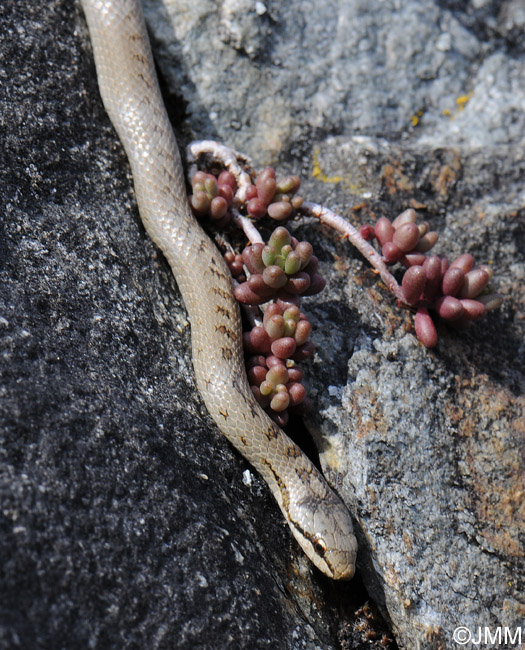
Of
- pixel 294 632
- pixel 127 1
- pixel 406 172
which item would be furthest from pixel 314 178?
pixel 294 632

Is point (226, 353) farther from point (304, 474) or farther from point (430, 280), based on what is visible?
point (430, 280)

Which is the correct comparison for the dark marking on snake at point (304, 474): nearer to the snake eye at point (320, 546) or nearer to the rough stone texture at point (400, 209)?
the rough stone texture at point (400, 209)

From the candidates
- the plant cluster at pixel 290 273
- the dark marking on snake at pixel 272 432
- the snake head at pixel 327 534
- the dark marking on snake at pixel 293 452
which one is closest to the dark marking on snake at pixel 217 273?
the plant cluster at pixel 290 273

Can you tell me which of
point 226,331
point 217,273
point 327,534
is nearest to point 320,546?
point 327,534

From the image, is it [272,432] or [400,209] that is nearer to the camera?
[272,432]

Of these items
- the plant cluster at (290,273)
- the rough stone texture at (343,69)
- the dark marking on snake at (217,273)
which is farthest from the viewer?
the rough stone texture at (343,69)

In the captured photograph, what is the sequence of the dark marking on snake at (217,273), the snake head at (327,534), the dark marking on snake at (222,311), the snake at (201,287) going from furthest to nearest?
the dark marking on snake at (217,273) < the dark marking on snake at (222,311) < the snake at (201,287) < the snake head at (327,534)

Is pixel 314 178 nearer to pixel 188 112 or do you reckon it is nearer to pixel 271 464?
pixel 188 112
